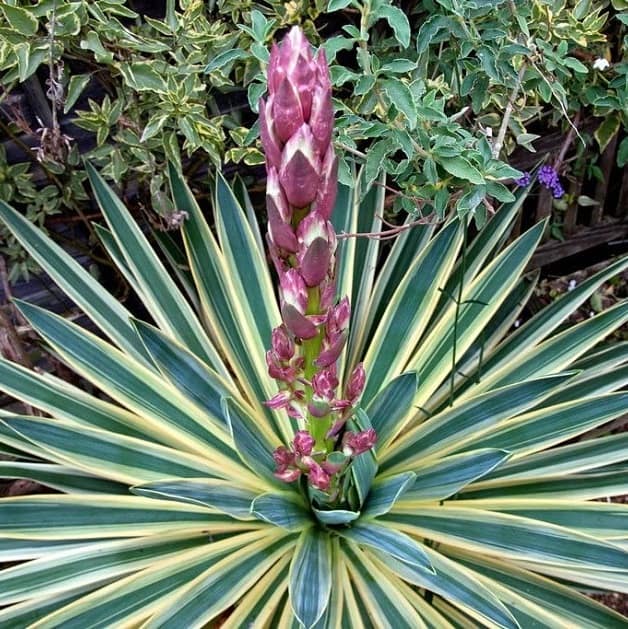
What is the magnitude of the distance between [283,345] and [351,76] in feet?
1.92

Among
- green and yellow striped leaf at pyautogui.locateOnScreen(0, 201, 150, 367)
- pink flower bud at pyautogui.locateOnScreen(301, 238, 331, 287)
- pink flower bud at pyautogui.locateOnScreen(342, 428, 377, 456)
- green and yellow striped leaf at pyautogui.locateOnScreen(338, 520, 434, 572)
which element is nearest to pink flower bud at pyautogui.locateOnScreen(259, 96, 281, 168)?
pink flower bud at pyautogui.locateOnScreen(301, 238, 331, 287)

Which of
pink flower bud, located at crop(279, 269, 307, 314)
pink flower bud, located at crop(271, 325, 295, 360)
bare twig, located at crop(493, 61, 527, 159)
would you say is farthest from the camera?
bare twig, located at crop(493, 61, 527, 159)

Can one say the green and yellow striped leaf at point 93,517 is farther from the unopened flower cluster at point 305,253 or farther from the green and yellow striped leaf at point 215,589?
the unopened flower cluster at point 305,253

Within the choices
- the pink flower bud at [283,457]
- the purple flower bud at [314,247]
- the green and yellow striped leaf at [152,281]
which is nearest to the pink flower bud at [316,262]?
the purple flower bud at [314,247]

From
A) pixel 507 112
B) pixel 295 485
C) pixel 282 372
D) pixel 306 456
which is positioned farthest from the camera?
pixel 507 112

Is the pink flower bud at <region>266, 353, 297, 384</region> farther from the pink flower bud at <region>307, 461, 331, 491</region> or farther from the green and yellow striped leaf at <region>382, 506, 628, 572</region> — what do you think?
the green and yellow striped leaf at <region>382, 506, 628, 572</region>

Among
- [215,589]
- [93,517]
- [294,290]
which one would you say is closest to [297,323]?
[294,290]

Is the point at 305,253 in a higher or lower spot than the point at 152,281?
lower

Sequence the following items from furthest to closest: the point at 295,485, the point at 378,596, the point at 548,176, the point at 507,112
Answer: the point at 548,176, the point at 507,112, the point at 295,485, the point at 378,596

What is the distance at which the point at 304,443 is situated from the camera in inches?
42.7

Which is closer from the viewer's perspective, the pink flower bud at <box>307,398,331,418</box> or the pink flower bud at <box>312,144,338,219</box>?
the pink flower bud at <box>312,144,338,219</box>

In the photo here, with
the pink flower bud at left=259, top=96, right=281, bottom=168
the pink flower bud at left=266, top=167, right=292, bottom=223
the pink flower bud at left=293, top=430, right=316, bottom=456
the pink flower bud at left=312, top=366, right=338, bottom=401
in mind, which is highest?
the pink flower bud at left=259, top=96, right=281, bottom=168

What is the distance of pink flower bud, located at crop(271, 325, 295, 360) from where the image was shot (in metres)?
0.99

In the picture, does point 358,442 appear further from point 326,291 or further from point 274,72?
point 274,72
